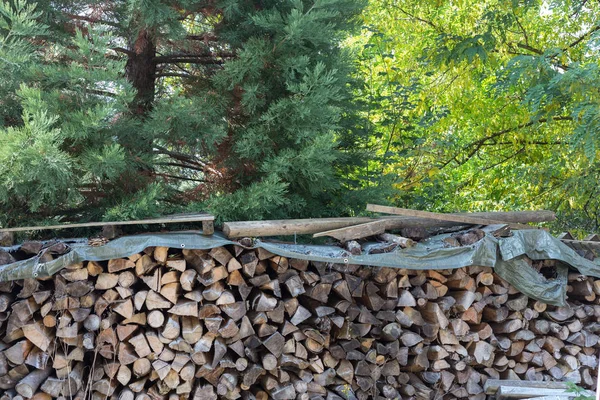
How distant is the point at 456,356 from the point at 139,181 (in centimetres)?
280

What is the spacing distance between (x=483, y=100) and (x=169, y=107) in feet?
→ 17.8

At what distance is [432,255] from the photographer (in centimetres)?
438

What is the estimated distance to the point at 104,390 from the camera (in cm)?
376

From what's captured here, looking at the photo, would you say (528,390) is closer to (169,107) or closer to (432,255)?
(432,255)

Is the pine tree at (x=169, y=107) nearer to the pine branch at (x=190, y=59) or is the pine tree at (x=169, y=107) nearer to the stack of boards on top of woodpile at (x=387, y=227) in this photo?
the pine branch at (x=190, y=59)

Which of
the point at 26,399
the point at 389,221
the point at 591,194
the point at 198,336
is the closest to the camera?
the point at 26,399

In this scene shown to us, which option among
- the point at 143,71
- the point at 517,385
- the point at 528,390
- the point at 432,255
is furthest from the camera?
the point at 143,71

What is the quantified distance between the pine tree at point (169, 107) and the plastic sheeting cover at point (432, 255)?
1.12 ft

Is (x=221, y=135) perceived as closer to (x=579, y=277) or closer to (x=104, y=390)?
(x=104, y=390)

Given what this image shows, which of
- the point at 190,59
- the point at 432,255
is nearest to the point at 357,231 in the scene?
the point at 432,255

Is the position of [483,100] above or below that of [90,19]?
below

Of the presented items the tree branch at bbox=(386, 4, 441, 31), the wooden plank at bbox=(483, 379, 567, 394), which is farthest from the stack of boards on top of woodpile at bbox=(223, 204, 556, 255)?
the tree branch at bbox=(386, 4, 441, 31)

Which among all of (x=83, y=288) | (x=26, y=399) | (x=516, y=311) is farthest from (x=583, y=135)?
(x=26, y=399)

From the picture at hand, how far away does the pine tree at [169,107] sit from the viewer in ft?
12.2
